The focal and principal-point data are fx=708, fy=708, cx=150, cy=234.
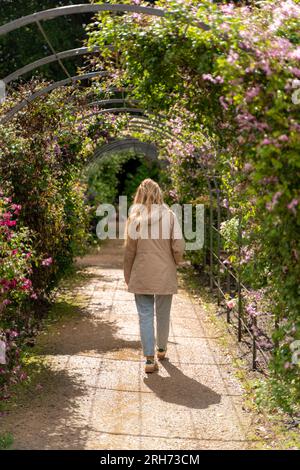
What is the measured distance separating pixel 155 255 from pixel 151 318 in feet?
1.75

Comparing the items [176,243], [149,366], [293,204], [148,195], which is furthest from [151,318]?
[293,204]

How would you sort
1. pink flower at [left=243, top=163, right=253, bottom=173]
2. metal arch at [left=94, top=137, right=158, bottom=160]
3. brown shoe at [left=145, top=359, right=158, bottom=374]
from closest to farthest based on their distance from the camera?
pink flower at [left=243, top=163, right=253, bottom=173] < brown shoe at [left=145, top=359, right=158, bottom=374] < metal arch at [left=94, top=137, right=158, bottom=160]

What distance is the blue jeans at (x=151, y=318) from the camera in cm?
596

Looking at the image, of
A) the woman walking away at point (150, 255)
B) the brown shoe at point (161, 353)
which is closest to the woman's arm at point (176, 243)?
the woman walking away at point (150, 255)

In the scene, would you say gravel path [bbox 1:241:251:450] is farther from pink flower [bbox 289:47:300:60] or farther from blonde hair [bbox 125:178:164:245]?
pink flower [bbox 289:47:300:60]

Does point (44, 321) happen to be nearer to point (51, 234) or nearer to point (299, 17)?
point (51, 234)

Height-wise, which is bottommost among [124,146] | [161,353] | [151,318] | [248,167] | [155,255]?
[161,353]

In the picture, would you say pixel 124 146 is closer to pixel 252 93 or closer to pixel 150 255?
pixel 150 255

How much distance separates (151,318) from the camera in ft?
19.6

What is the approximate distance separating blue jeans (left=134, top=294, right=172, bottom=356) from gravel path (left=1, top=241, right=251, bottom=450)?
233 mm

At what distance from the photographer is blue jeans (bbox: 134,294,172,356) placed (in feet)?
19.6

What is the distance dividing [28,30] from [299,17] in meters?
13.1

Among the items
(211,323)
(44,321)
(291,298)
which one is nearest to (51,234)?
(44,321)

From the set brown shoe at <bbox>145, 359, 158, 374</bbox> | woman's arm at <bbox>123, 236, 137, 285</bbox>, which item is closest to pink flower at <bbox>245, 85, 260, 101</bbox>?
woman's arm at <bbox>123, 236, 137, 285</bbox>
